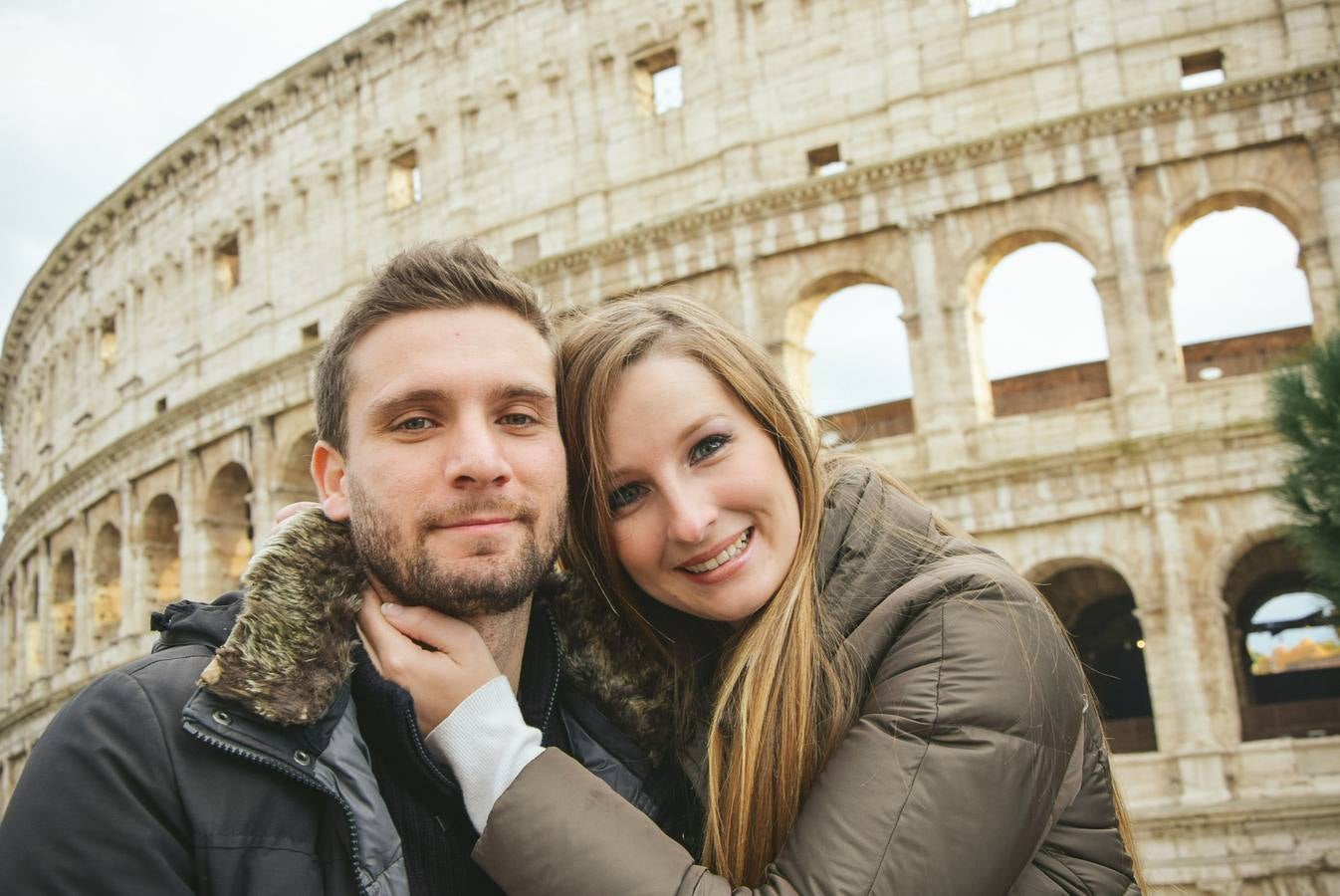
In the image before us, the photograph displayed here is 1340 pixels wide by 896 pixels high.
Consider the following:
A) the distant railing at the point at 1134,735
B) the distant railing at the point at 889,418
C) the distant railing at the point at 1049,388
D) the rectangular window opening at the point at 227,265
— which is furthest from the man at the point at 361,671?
the rectangular window opening at the point at 227,265

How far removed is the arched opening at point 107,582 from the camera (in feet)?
81.7

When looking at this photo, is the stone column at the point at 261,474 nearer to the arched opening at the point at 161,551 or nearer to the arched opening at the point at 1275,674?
the arched opening at the point at 161,551

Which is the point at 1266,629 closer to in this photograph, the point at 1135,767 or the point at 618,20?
the point at 1135,767

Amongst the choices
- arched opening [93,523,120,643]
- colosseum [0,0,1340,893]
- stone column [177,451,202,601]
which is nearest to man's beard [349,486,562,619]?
colosseum [0,0,1340,893]

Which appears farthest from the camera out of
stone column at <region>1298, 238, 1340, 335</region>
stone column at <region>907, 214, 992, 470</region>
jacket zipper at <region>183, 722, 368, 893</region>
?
stone column at <region>907, 214, 992, 470</region>

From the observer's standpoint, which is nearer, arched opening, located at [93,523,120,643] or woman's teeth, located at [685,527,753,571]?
woman's teeth, located at [685,527,753,571]

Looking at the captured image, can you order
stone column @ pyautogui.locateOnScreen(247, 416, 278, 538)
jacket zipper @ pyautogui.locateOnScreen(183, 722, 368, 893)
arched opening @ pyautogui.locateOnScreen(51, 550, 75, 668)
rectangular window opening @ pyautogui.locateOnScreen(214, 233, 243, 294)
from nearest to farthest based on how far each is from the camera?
jacket zipper @ pyautogui.locateOnScreen(183, 722, 368, 893), stone column @ pyautogui.locateOnScreen(247, 416, 278, 538), rectangular window opening @ pyautogui.locateOnScreen(214, 233, 243, 294), arched opening @ pyautogui.locateOnScreen(51, 550, 75, 668)

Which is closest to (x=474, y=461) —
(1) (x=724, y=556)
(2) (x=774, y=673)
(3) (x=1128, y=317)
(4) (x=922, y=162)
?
(1) (x=724, y=556)

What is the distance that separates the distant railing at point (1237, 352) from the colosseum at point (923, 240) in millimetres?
52

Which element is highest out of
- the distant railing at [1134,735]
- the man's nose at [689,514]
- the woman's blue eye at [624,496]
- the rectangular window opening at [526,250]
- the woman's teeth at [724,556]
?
the rectangular window opening at [526,250]

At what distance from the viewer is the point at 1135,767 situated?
13.5 meters

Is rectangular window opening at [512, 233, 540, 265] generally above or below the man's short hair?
above

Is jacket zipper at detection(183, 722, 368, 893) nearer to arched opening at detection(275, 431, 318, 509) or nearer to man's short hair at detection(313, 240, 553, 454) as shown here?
man's short hair at detection(313, 240, 553, 454)

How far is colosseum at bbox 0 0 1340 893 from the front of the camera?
14.0m
